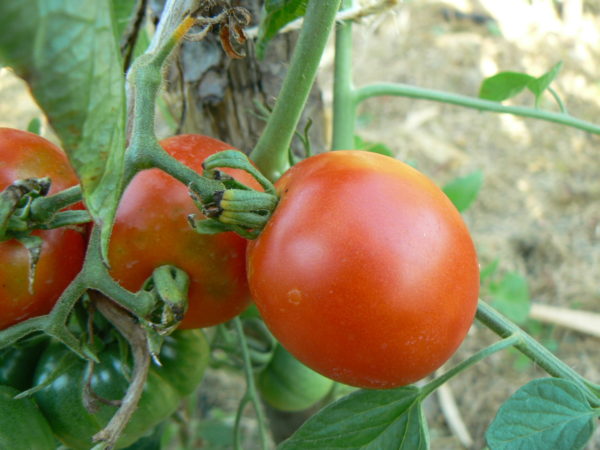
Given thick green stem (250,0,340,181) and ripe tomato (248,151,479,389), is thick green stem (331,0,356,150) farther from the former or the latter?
ripe tomato (248,151,479,389)

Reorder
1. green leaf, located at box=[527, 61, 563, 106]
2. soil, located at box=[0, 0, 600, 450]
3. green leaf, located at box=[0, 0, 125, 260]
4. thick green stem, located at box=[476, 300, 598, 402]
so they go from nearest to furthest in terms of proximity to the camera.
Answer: green leaf, located at box=[0, 0, 125, 260]
thick green stem, located at box=[476, 300, 598, 402]
green leaf, located at box=[527, 61, 563, 106]
soil, located at box=[0, 0, 600, 450]

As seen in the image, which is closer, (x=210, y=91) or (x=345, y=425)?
(x=345, y=425)

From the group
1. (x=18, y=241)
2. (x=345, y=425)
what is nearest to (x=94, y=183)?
(x=18, y=241)

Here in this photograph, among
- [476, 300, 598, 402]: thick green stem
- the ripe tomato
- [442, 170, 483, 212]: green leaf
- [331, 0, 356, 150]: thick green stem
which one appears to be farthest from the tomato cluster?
[442, 170, 483, 212]: green leaf

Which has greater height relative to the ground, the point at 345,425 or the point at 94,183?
the point at 94,183

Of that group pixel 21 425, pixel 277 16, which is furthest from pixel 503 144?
pixel 21 425

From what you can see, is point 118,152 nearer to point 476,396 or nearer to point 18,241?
point 18,241
